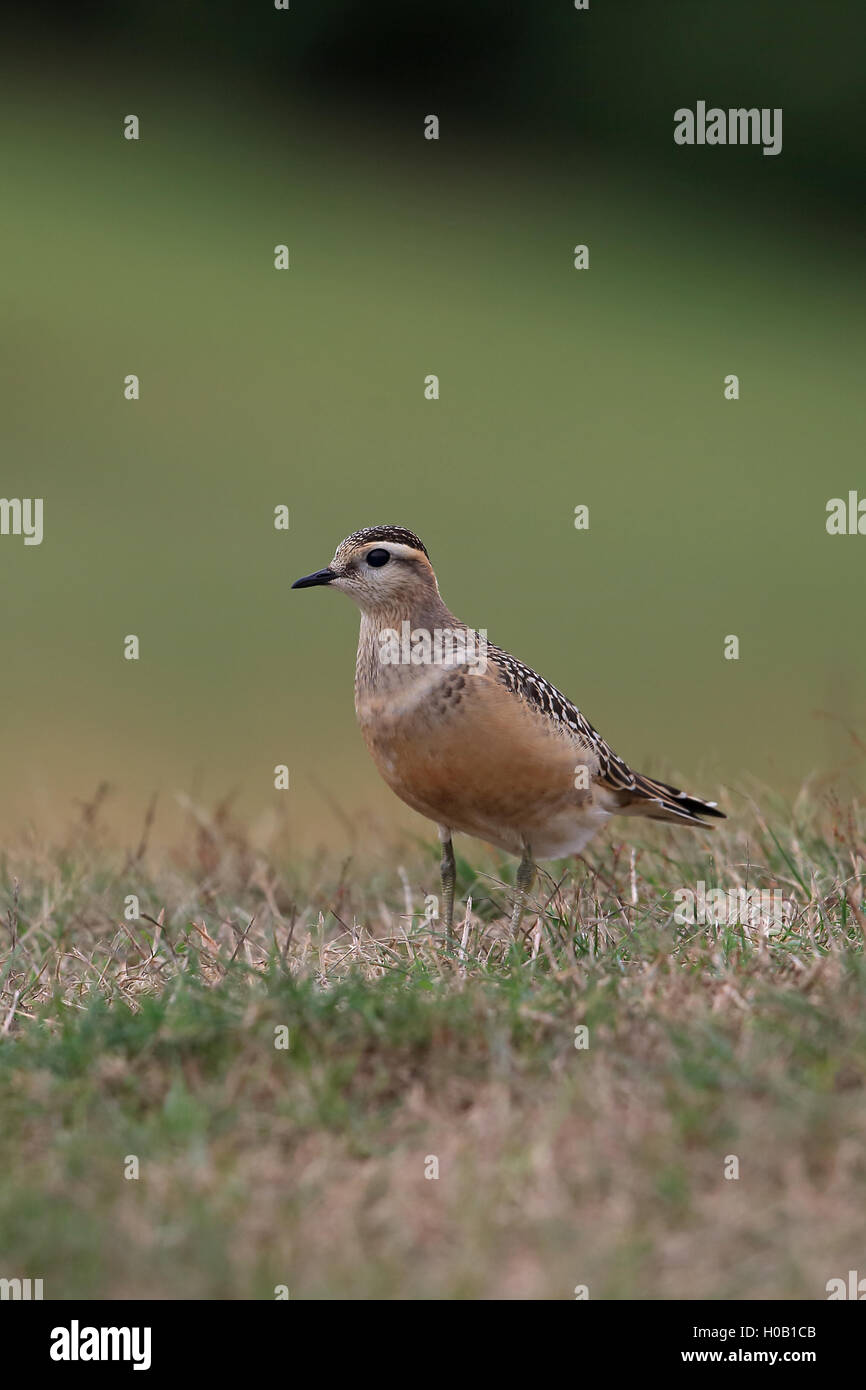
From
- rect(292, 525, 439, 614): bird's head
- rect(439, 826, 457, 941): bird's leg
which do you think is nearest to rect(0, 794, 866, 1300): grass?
rect(439, 826, 457, 941): bird's leg

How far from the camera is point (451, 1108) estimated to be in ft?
13.5

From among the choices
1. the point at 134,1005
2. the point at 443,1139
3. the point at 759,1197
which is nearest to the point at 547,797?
the point at 134,1005

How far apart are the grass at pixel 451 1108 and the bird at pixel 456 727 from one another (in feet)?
1.49

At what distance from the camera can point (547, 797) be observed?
20.0ft

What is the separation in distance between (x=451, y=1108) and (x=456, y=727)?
6.57 ft

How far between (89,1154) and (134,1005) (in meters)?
1.12

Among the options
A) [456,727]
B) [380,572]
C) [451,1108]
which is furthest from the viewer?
[380,572]

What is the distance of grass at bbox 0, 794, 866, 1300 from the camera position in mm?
3488

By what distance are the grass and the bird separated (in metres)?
0.45

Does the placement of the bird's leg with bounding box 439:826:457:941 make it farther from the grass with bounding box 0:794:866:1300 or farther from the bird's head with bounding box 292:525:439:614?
the bird's head with bounding box 292:525:439:614

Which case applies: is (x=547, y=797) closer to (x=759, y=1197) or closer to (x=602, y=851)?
(x=602, y=851)

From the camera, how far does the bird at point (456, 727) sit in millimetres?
5898

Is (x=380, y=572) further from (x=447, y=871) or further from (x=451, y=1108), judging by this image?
(x=451, y=1108)

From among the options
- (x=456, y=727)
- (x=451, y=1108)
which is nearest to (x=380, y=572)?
(x=456, y=727)
